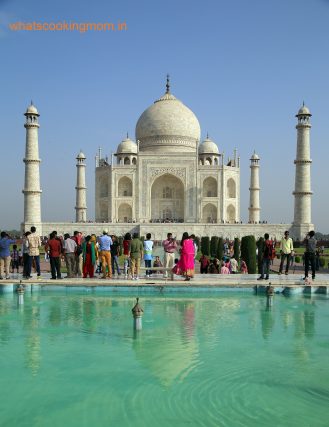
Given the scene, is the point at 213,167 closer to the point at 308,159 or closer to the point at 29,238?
the point at 308,159

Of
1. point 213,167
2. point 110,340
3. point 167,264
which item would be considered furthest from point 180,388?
point 213,167

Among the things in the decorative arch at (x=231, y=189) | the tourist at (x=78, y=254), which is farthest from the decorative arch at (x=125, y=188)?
the tourist at (x=78, y=254)

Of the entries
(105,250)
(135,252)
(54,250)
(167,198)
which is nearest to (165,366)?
(135,252)

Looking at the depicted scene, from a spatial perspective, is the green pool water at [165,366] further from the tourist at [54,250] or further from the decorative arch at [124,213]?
the decorative arch at [124,213]

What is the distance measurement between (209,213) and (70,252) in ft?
72.7

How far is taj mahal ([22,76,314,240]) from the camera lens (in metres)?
25.1

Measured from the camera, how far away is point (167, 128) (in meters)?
31.3

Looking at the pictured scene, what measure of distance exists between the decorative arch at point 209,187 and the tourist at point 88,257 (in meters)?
21.8

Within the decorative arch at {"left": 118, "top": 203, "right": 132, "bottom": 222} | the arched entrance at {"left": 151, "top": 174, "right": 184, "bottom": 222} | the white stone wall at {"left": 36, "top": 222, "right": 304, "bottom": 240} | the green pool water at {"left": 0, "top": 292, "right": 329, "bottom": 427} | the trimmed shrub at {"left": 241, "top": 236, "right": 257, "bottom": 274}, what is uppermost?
the arched entrance at {"left": 151, "top": 174, "right": 184, "bottom": 222}

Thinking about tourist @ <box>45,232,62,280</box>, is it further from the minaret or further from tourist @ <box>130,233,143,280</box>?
the minaret

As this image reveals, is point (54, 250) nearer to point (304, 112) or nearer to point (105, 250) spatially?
point (105, 250)

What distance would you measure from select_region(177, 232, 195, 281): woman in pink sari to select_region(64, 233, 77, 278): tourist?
178cm

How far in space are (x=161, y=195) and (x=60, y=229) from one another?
775 centimetres

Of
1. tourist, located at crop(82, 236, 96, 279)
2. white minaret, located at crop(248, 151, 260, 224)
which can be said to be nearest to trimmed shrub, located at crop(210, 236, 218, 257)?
tourist, located at crop(82, 236, 96, 279)
